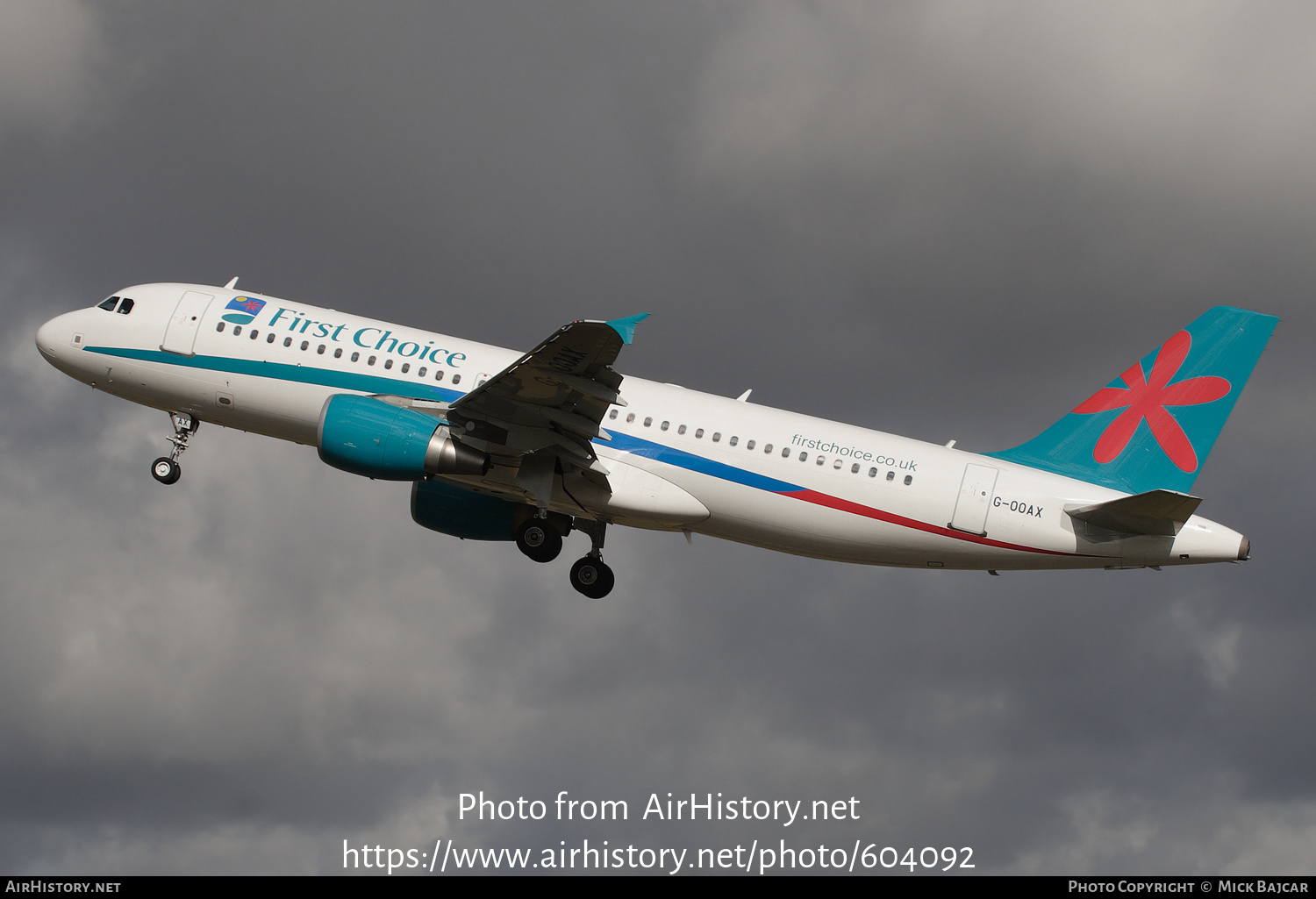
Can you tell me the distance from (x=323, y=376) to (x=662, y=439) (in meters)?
9.50

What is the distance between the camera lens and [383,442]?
3052 cm

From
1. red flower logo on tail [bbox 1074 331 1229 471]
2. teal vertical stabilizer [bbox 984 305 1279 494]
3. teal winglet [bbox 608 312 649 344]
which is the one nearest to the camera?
teal winglet [bbox 608 312 649 344]

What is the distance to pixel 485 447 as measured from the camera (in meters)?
31.8

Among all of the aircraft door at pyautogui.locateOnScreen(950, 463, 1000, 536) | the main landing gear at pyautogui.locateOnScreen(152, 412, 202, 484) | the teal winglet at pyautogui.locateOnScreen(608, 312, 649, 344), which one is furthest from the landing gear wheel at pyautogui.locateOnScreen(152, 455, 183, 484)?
the aircraft door at pyautogui.locateOnScreen(950, 463, 1000, 536)

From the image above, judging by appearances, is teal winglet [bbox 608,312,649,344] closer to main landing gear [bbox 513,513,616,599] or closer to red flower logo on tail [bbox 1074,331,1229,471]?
main landing gear [bbox 513,513,616,599]

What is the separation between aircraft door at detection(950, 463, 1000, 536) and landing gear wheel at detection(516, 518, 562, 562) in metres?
11.2

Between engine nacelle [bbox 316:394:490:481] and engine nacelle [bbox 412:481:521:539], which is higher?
engine nacelle [bbox 412:481:521:539]

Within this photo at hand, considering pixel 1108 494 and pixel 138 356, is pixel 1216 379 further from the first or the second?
pixel 138 356

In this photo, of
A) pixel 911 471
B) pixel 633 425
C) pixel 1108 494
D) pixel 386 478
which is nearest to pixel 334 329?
pixel 386 478

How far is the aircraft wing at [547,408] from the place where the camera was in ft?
96.0

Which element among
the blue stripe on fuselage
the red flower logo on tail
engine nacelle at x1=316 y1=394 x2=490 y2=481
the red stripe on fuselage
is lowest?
engine nacelle at x1=316 y1=394 x2=490 y2=481

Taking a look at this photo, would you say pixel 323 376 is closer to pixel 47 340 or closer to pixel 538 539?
pixel 538 539

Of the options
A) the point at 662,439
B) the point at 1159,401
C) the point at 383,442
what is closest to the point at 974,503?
the point at 1159,401

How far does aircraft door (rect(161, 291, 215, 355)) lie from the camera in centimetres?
3462
